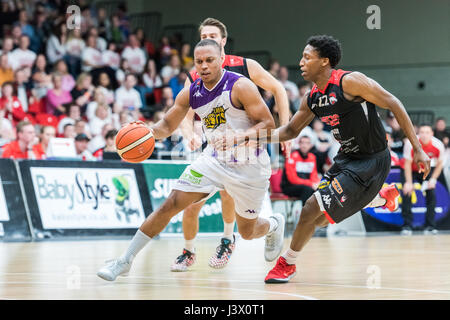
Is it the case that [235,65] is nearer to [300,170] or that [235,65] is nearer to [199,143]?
[199,143]

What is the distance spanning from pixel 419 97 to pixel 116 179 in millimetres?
11416

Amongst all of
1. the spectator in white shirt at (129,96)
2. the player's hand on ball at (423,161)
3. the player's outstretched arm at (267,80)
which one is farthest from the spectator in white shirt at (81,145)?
the player's hand on ball at (423,161)

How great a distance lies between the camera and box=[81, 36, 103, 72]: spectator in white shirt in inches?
676

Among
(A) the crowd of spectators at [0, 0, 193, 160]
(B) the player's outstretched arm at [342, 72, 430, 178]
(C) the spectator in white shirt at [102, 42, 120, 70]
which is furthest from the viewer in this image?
(C) the spectator in white shirt at [102, 42, 120, 70]

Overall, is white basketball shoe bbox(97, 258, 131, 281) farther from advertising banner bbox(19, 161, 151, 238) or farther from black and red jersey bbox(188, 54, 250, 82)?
advertising banner bbox(19, 161, 151, 238)

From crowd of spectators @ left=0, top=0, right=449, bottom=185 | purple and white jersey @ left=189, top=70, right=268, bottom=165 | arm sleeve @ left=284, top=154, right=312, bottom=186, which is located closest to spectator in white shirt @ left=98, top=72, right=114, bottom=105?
crowd of spectators @ left=0, top=0, right=449, bottom=185

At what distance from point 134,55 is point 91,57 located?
165 cm

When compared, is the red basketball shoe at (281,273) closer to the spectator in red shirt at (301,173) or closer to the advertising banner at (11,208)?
the advertising banner at (11,208)

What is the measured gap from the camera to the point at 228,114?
6434 millimetres

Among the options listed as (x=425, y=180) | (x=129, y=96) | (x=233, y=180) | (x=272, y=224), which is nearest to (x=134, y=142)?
(x=233, y=180)

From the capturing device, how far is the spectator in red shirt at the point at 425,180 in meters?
14.1

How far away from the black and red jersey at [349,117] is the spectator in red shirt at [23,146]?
707cm

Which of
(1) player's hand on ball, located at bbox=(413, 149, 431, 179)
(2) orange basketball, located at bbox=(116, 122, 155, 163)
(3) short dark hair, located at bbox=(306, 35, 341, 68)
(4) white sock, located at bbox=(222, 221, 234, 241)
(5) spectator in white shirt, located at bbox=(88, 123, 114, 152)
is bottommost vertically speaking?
(5) spectator in white shirt, located at bbox=(88, 123, 114, 152)

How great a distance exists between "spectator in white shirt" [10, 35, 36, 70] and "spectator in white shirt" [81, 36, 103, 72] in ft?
4.83
